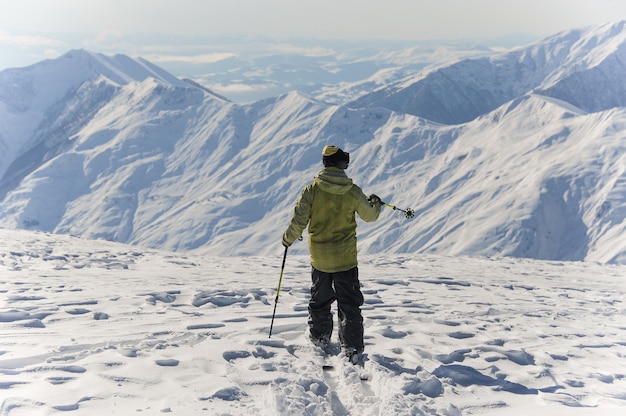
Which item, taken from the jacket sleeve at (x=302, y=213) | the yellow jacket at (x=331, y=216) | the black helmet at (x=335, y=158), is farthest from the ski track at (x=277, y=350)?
the black helmet at (x=335, y=158)

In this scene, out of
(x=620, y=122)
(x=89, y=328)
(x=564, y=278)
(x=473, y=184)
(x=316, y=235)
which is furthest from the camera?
(x=473, y=184)

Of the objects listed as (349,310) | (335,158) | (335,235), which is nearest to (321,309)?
(349,310)

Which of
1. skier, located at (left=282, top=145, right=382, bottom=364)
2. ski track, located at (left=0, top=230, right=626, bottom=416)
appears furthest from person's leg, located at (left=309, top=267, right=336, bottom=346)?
ski track, located at (left=0, top=230, right=626, bottom=416)

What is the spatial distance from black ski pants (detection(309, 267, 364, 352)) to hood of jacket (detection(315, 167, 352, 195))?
1.16m

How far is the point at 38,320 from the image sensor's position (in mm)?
8875

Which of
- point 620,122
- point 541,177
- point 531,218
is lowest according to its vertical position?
point 531,218

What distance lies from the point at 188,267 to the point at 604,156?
17210 cm

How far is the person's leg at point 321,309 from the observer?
26.6ft

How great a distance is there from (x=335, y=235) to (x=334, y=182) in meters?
0.76

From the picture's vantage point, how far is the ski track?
589cm

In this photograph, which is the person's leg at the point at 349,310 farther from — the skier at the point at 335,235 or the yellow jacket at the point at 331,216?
the yellow jacket at the point at 331,216

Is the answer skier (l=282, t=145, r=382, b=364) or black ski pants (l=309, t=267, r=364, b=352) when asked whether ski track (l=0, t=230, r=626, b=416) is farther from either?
skier (l=282, t=145, r=382, b=364)

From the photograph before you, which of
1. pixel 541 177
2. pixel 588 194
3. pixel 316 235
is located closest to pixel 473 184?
pixel 541 177

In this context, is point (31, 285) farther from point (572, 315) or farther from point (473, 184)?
point (473, 184)
